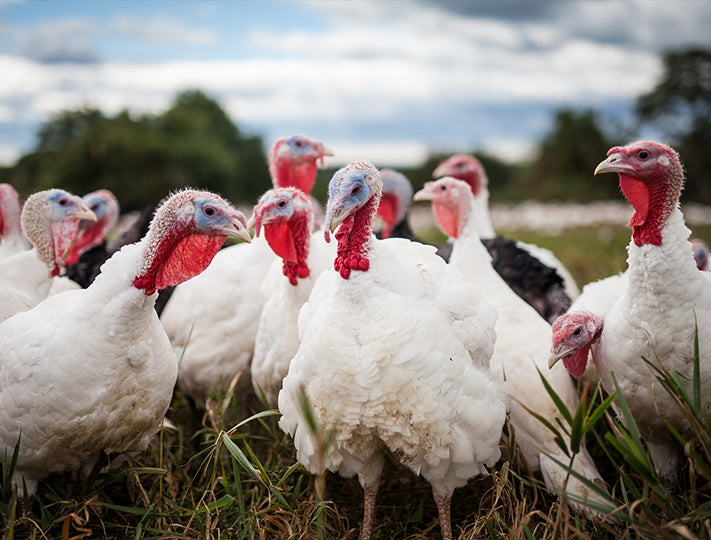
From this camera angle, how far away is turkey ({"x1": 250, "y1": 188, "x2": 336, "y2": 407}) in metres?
3.21

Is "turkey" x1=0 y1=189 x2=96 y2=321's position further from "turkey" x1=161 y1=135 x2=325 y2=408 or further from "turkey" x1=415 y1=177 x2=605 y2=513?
"turkey" x1=415 y1=177 x2=605 y2=513

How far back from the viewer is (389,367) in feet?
7.77

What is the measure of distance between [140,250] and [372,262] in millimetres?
1038

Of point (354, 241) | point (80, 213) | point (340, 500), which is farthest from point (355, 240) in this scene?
point (80, 213)

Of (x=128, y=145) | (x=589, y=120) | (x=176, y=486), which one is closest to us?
(x=176, y=486)

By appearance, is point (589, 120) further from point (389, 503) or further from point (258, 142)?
point (389, 503)

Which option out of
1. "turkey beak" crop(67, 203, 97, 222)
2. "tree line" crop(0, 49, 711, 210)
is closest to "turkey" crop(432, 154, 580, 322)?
"turkey beak" crop(67, 203, 97, 222)

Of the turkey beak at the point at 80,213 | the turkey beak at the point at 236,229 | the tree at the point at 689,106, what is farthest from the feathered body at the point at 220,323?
the tree at the point at 689,106

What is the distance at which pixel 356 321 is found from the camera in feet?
8.04

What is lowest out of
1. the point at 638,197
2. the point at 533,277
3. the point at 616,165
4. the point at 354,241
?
the point at 533,277

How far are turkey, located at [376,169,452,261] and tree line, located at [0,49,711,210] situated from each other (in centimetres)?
1052

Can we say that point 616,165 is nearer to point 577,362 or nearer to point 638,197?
point 638,197

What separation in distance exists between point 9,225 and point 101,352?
224 cm

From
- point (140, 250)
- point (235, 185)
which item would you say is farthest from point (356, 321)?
point (235, 185)
